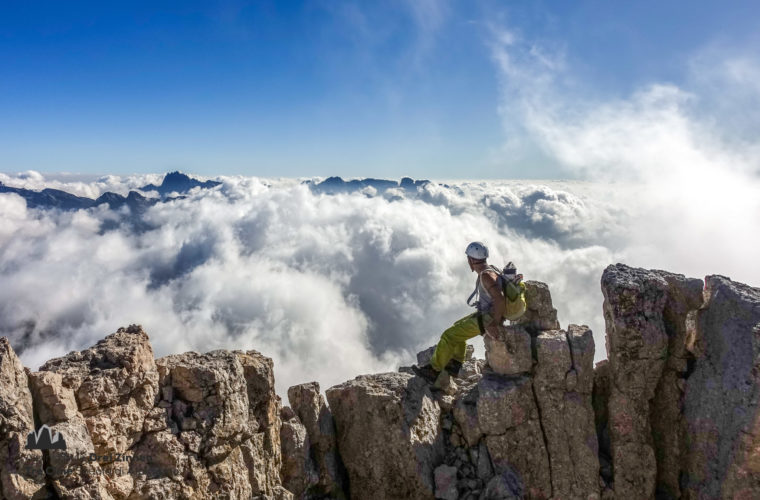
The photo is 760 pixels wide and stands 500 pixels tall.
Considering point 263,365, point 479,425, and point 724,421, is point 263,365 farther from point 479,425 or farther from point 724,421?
point 724,421

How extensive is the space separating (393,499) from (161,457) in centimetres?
652

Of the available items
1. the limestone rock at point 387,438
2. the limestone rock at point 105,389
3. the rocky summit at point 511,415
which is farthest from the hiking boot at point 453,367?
the limestone rock at point 105,389

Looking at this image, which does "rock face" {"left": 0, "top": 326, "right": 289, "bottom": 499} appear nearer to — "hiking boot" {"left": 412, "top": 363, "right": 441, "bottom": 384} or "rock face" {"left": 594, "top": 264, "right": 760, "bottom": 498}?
"hiking boot" {"left": 412, "top": 363, "right": 441, "bottom": 384}

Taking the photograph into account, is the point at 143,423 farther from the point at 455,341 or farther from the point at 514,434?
the point at 514,434

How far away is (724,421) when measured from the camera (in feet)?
36.6

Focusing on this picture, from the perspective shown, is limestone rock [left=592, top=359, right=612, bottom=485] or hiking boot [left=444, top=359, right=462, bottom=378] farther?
hiking boot [left=444, top=359, right=462, bottom=378]

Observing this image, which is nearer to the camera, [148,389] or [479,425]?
[148,389]

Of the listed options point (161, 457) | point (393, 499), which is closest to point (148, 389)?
point (161, 457)

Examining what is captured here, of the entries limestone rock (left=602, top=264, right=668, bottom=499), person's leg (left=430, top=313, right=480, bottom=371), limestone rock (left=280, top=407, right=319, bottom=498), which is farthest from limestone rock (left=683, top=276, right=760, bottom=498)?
limestone rock (left=280, top=407, right=319, bottom=498)

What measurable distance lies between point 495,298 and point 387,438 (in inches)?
206

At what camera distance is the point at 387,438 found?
12703mm

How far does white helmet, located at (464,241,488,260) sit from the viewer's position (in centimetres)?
1295

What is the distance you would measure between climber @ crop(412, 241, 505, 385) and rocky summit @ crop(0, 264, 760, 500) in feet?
2.15

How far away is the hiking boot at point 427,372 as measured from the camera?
1497 centimetres
